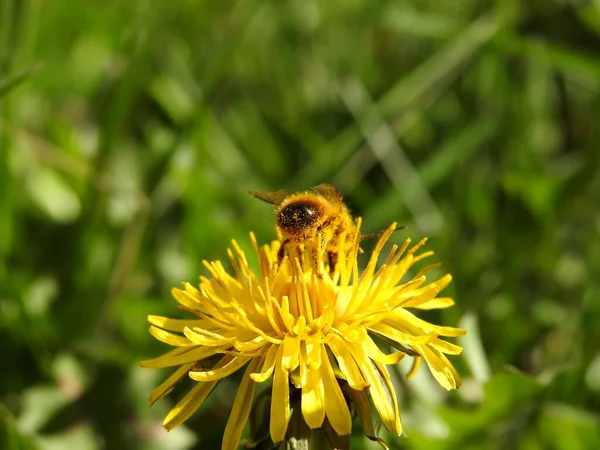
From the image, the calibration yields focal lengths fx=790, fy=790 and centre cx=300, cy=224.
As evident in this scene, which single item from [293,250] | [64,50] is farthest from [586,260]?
[64,50]

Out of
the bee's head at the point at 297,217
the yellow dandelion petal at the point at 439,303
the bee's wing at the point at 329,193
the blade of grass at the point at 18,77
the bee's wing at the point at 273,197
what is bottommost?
the yellow dandelion petal at the point at 439,303

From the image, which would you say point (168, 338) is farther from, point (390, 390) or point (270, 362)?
point (390, 390)

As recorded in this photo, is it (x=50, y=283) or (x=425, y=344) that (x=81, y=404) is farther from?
(x=425, y=344)

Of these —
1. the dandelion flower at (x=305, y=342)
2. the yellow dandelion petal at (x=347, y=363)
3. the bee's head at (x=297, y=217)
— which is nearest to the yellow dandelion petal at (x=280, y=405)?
the dandelion flower at (x=305, y=342)

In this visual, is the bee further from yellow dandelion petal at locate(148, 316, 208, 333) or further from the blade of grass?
the blade of grass

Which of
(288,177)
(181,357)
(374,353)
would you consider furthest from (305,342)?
(288,177)

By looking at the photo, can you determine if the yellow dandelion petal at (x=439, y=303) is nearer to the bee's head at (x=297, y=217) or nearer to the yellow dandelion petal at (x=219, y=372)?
the bee's head at (x=297, y=217)

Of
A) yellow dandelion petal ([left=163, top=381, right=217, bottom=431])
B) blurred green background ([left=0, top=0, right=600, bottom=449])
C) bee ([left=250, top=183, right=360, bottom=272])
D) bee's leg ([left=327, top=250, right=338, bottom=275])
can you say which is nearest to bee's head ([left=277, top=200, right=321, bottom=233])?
bee ([left=250, top=183, right=360, bottom=272])
